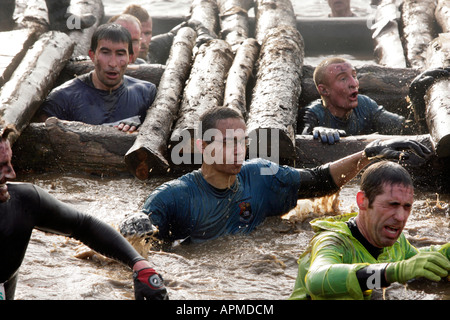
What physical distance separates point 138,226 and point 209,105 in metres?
2.84

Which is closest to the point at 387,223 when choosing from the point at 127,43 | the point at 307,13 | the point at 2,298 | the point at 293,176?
the point at 293,176

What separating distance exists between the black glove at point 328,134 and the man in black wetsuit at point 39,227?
393cm

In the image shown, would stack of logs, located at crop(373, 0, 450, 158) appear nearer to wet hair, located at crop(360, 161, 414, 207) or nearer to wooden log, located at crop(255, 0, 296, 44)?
wooden log, located at crop(255, 0, 296, 44)

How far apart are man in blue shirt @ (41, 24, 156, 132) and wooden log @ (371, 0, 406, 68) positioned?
13.9 ft

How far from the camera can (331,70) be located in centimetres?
822

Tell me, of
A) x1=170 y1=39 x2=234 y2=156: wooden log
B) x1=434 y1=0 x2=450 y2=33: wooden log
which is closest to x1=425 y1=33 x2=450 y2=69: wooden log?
x1=434 y1=0 x2=450 y2=33: wooden log

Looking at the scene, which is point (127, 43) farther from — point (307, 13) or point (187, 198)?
point (307, 13)

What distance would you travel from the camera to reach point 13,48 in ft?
29.1

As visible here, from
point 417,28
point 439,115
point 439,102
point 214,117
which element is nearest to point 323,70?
point 439,102

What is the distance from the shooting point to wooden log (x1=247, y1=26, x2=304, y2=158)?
7.09 m

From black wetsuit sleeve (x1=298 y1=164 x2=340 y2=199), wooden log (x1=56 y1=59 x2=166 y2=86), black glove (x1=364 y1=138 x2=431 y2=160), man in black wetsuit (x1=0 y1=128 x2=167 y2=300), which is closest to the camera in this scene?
man in black wetsuit (x1=0 y1=128 x2=167 y2=300)

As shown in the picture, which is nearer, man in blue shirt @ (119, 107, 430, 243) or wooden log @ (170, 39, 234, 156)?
man in blue shirt @ (119, 107, 430, 243)

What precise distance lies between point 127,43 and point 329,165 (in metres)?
3.46

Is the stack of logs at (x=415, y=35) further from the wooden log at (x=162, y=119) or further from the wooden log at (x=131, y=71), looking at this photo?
the wooden log at (x=131, y=71)
